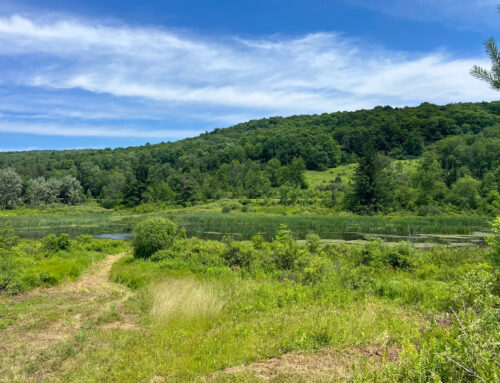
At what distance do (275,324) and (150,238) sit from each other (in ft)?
43.8

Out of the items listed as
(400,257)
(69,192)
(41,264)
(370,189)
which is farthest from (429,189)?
(69,192)

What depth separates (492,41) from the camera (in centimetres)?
449

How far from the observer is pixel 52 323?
9.13 m

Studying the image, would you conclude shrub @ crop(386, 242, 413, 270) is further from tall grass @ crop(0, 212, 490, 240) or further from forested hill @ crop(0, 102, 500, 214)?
forested hill @ crop(0, 102, 500, 214)

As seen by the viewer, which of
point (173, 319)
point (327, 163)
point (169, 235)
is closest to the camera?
point (173, 319)

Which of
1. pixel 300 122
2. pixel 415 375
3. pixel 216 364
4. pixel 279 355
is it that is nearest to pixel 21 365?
pixel 216 364

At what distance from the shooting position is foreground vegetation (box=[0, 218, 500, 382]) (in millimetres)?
4938

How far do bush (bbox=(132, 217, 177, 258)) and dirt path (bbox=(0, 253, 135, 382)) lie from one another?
459cm

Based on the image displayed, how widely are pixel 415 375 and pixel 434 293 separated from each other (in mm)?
7217

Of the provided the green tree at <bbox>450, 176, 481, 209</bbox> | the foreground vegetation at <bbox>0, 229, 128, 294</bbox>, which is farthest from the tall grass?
the green tree at <bbox>450, 176, 481, 209</bbox>

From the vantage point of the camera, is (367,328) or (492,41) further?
(367,328)

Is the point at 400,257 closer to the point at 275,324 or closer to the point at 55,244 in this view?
the point at 275,324

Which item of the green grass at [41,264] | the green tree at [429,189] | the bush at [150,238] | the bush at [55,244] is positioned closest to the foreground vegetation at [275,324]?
the green grass at [41,264]

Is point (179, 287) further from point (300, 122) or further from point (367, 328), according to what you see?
point (300, 122)
